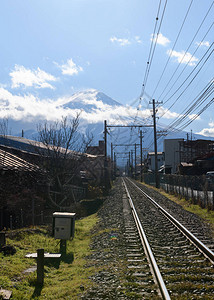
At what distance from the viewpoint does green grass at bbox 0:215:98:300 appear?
613 centimetres

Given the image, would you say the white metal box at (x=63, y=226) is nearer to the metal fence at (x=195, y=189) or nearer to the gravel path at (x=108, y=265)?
the gravel path at (x=108, y=265)

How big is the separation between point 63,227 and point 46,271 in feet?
8.23

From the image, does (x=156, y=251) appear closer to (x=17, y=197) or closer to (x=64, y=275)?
(x=64, y=275)

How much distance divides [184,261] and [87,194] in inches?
999

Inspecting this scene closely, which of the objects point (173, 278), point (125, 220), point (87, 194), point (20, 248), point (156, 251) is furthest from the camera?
point (87, 194)

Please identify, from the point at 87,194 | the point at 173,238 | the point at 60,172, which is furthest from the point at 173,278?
the point at 87,194

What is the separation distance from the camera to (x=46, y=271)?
7.67m

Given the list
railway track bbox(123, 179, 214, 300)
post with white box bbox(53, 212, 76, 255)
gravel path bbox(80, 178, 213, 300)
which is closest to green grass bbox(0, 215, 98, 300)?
gravel path bbox(80, 178, 213, 300)

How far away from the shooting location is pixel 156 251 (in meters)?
8.59

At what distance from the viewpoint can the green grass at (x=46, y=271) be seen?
20.1ft

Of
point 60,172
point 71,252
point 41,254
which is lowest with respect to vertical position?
point 71,252

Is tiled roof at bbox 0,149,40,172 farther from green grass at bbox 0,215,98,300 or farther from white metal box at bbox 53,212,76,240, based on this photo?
white metal box at bbox 53,212,76,240

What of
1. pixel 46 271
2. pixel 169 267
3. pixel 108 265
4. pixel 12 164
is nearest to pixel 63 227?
pixel 46 271

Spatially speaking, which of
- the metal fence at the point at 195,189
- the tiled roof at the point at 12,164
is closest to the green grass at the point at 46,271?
the tiled roof at the point at 12,164
